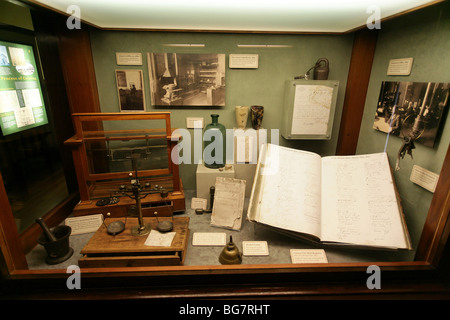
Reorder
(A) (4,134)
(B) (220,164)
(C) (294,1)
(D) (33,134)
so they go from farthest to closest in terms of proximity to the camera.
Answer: (D) (33,134) < (B) (220,164) < (A) (4,134) < (C) (294,1)

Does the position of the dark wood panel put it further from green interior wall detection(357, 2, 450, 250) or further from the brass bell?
the brass bell

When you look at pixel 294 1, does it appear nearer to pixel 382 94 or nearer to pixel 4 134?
pixel 382 94

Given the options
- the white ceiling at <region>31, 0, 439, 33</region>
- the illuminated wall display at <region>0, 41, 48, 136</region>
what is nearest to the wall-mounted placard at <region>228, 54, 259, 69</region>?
the white ceiling at <region>31, 0, 439, 33</region>

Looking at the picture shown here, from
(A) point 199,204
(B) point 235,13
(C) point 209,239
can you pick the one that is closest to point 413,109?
(B) point 235,13

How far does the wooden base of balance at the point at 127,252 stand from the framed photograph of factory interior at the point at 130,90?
49.9 inches

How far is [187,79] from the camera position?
7.55ft

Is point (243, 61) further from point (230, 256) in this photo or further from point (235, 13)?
point (230, 256)

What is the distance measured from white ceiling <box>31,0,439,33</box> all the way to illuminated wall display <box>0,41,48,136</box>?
24.8 inches

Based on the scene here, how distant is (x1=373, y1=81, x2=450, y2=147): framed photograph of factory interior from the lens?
4.68ft

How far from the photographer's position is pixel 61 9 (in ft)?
5.02

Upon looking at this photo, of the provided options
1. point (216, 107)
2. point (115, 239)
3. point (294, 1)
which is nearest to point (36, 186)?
point (115, 239)

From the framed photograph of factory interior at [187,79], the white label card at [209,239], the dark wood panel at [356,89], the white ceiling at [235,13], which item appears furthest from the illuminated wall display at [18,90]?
the dark wood panel at [356,89]

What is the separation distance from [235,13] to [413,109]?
1369 millimetres
